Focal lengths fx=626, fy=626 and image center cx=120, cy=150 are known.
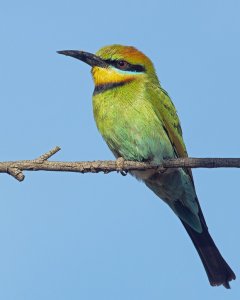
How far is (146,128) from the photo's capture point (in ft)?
11.0

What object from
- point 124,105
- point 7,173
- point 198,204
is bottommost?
point 198,204

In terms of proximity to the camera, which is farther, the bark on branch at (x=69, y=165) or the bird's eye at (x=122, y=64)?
the bird's eye at (x=122, y=64)

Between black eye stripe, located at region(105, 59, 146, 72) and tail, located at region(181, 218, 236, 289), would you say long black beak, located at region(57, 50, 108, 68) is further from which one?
tail, located at region(181, 218, 236, 289)

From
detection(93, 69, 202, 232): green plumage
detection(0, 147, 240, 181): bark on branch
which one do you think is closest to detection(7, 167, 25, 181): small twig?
detection(0, 147, 240, 181): bark on branch

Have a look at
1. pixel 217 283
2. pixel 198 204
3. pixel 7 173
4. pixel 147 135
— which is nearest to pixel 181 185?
pixel 198 204

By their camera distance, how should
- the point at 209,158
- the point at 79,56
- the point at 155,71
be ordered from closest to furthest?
the point at 209,158, the point at 79,56, the point at 155,71

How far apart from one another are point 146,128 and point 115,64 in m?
0.48

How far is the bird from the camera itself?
11.0 ft

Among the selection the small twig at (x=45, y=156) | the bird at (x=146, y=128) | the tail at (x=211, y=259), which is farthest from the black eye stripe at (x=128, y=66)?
the small twig at (x=45, y=156)

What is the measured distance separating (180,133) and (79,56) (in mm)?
742

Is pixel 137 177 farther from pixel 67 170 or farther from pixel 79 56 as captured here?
pixel 67 170

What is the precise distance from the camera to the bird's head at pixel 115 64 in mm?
3539

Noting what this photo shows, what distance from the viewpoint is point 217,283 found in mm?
3723

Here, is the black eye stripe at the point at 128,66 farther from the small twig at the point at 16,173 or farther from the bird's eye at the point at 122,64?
the small twig at the point at 16,173
